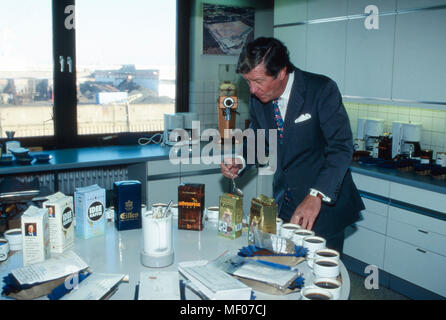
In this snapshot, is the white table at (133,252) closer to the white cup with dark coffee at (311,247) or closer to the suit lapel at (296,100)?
the white cup with dark coffee at (311,247)

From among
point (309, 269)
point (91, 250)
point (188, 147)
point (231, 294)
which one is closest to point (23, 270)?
point (91, 250)

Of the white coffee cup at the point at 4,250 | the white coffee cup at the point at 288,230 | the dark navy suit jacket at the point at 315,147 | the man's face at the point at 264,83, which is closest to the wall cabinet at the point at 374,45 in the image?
the dark navy suit jacket at the point at 315,147

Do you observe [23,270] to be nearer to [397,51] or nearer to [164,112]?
[397,51]

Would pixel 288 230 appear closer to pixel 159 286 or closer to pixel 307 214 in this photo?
pixel 307 214

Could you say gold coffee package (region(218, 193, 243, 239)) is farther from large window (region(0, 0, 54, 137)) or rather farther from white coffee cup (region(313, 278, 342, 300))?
large window (region(0, 0, 54, 137))

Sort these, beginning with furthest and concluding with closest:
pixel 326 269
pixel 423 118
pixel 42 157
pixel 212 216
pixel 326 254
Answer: pixel 423 118, pixel 42 157, pixel 212 216, pixel 326 254, pixel 326 269

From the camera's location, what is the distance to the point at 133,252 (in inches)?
68.0

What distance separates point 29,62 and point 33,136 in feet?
1.99

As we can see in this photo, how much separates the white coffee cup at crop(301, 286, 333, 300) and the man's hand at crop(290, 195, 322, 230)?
486mm

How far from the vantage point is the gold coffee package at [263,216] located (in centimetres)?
175

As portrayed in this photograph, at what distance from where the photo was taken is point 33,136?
3.91m

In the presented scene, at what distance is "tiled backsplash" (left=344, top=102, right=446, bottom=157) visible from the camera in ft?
11.4

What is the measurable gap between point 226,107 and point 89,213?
2300 mm

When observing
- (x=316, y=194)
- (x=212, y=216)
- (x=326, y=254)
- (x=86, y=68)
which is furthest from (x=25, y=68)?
(x=326, y=254)
